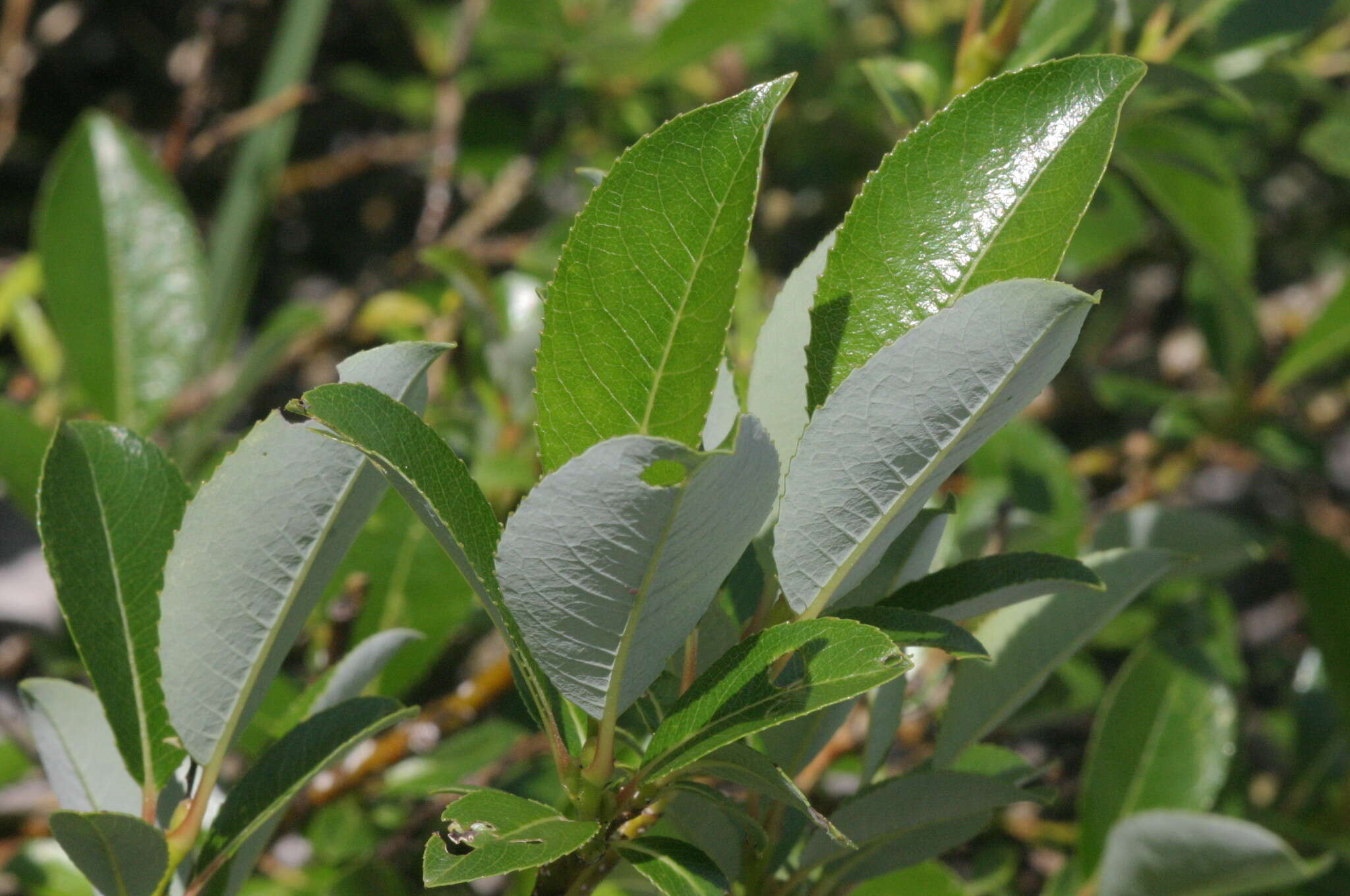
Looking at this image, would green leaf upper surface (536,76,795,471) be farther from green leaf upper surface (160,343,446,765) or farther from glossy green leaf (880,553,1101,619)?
glossy green leaf (880,553,1101,619)

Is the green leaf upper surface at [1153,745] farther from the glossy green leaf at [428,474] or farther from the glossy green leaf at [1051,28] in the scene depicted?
the glossy green leaf at [428,474]

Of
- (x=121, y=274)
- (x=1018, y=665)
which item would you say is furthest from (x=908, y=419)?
(x=121, y=274)

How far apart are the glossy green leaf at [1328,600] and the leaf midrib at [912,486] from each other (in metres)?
1.01

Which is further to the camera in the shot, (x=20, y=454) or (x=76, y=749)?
(x=20, y=454)

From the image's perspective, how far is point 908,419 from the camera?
0.53 metres

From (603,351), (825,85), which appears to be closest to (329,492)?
(603,351)

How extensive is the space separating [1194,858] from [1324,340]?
961mm

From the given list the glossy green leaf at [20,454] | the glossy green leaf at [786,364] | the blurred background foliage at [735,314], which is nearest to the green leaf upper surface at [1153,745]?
the blurred background foliage at [735,314]

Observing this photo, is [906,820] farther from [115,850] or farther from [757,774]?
[115,850]

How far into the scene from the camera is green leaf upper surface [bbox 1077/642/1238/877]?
1.15 meters

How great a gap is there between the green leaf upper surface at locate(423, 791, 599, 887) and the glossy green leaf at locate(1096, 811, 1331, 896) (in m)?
0.53

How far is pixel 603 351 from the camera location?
1.88 feet

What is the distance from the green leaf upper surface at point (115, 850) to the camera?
1.95ft

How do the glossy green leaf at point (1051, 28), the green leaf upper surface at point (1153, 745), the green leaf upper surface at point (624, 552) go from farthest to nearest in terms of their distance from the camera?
the green leaf upper surface at point (1153, 745) → the glossy green leaf at point (1051, 28) → the green leaf upper surface at point (624, 552)
